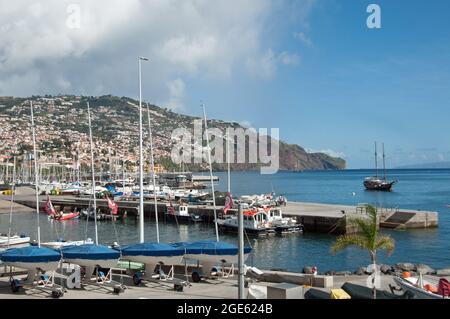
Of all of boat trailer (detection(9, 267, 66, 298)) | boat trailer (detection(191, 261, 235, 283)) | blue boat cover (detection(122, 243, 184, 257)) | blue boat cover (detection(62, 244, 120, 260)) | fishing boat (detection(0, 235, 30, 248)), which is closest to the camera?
boat trailer (detection(9, 267, 66, 298))

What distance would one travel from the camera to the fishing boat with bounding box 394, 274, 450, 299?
14086 mm

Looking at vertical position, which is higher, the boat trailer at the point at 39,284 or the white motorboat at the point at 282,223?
the boat trailer at the point at 39,284

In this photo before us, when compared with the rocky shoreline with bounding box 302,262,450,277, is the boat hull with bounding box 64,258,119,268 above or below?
above

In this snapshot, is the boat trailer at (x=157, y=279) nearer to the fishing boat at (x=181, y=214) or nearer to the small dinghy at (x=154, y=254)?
the small dinghy at (x=154, y=254)

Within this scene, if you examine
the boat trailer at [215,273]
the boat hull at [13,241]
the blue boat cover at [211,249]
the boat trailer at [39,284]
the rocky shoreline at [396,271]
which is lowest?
the boat hull at [13,241]

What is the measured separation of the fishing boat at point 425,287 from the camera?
14086 mm

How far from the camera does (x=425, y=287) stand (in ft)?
50.2

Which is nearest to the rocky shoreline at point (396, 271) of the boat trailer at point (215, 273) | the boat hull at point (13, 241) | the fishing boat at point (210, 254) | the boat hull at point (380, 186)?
the boat trailer at point (215, 273)

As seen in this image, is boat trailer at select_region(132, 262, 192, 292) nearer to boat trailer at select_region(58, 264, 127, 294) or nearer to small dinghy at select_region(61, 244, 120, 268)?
boat trailer at select_region(58, 264, 127, 294)

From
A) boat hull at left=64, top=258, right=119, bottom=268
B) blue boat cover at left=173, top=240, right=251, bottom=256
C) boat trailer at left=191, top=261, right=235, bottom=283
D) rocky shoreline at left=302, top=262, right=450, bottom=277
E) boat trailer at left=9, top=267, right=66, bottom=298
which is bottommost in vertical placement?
rocky shoreline at left=302, top=262, right=450, bottom=277

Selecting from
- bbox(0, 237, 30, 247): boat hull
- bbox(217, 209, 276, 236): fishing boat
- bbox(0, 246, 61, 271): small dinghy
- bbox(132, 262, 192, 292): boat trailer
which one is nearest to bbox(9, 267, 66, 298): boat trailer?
bbox(0, 246, 61, 271): small dinghy
